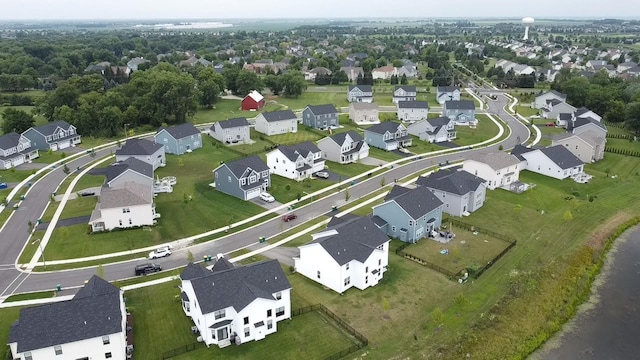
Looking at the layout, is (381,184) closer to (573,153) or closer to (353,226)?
(353,226)

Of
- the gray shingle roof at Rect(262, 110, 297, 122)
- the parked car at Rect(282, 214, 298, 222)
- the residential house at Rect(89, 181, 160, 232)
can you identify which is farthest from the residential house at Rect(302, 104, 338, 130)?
the residential house at Rect(89, 181, 160, 232)

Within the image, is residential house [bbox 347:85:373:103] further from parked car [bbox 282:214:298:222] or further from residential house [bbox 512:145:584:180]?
parked car [bbox 282:214:298:222]

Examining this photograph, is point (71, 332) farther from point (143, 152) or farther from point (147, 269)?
point (143, 152)

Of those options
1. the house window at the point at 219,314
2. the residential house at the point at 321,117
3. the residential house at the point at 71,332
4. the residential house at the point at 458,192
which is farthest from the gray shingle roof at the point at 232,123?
the house window at the point at 219,314

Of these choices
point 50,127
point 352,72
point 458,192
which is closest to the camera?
point 458,192

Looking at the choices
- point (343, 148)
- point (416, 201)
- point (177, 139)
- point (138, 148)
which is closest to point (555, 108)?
point (343, 148)

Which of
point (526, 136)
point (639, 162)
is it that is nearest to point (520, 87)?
point (526, 136)

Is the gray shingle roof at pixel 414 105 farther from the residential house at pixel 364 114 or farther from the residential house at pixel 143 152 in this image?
the residential house at pixel 143 152
